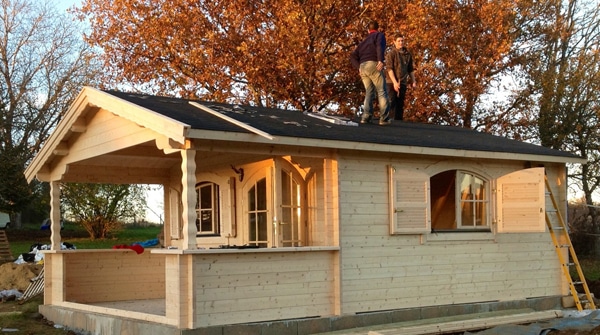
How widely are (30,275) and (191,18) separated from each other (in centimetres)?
958

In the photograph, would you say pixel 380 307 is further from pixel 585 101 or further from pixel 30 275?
pixel 585 101

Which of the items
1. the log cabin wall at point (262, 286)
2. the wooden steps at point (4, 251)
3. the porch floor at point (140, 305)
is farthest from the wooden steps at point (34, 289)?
the wooden steps at point (4, 251)

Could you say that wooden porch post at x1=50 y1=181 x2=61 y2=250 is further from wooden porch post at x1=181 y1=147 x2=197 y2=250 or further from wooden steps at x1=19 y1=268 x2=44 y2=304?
wooden porch post at x1=181 y1=147 x2=197 y2=250

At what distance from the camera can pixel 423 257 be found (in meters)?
11.4

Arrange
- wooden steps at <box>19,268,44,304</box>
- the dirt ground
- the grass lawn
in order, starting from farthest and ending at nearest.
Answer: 1. the grass lawn
2. the dirt ground
3. wooden steps at <box>19,268,44,304</box>

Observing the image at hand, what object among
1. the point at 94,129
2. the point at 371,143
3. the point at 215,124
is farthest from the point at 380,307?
the point at 94,129

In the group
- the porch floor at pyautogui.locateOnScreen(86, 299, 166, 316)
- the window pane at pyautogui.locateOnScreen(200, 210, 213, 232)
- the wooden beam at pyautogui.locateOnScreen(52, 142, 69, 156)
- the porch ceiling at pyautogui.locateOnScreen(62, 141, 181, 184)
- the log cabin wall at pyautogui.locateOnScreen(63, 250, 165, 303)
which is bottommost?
the porch floor at pyautogui.locateOnScreen(86, 299, 166, 316)

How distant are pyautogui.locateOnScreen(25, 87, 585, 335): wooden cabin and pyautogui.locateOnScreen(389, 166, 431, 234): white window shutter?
0.02 meters

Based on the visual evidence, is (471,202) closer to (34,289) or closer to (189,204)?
(189,204)

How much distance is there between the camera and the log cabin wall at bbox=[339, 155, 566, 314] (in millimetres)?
10602

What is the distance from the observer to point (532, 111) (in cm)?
2466

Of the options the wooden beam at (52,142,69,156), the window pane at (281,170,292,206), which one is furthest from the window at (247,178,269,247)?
the wooden beam at (52,142,69,156)

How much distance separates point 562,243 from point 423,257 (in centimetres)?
339

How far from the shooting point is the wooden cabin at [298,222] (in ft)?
30.7
